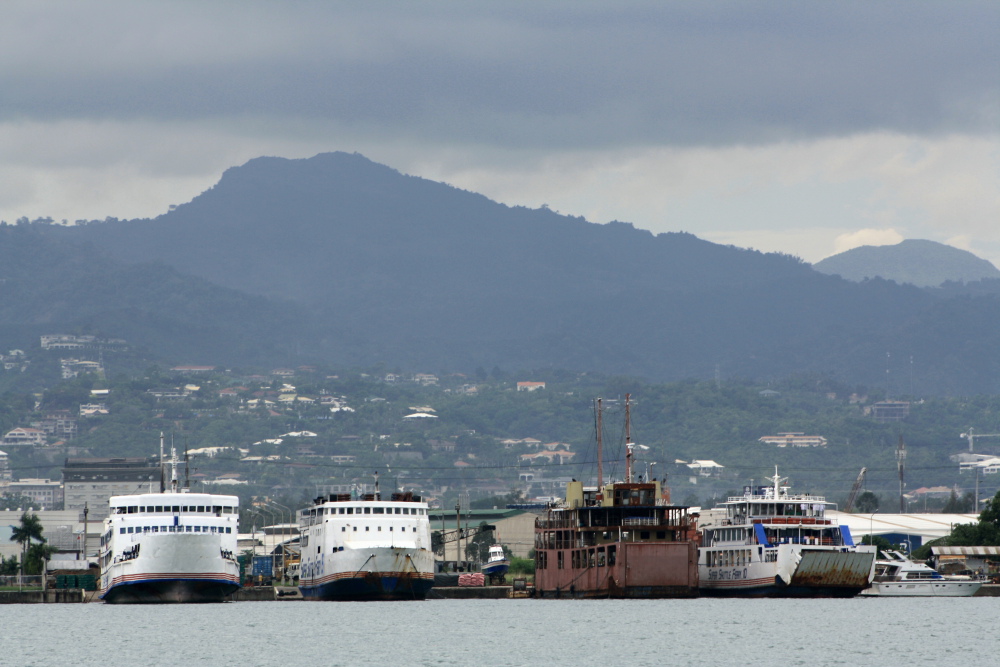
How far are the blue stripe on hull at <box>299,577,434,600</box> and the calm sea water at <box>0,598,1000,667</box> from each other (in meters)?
1.30

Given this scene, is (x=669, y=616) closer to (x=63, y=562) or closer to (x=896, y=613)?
(x=896, y=613)

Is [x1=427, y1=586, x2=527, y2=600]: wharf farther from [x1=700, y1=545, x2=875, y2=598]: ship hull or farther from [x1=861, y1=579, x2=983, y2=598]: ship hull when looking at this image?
[x1=861, y1=579, x2=983, y2=598]: ship hull

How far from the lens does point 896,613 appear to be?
11100cm

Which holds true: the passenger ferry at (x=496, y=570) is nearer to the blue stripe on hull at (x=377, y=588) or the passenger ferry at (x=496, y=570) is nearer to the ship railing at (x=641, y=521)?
the blue stripe on hull at (x=377, y=588)

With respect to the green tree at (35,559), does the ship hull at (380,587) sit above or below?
below

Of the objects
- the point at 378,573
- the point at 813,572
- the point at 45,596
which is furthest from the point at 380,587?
the point at 45,596

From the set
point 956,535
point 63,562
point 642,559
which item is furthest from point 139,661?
point 956,535

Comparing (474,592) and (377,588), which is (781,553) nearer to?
(377,588)

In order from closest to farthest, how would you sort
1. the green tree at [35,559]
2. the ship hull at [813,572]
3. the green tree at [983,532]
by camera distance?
the ship hull at [813,572]
the green tree at [983,532]
the green tree at [35,559]

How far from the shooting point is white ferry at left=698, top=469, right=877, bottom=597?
124 metres

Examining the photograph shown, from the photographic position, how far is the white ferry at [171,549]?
117m

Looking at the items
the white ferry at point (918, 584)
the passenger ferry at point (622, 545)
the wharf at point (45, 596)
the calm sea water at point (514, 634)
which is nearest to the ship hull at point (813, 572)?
the calm sea water at point (514, 634)

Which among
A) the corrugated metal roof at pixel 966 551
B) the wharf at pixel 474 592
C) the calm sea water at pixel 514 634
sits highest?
the corrugated metal roof at pixel 966 551

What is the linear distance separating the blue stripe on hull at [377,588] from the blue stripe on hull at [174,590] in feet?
25.9
